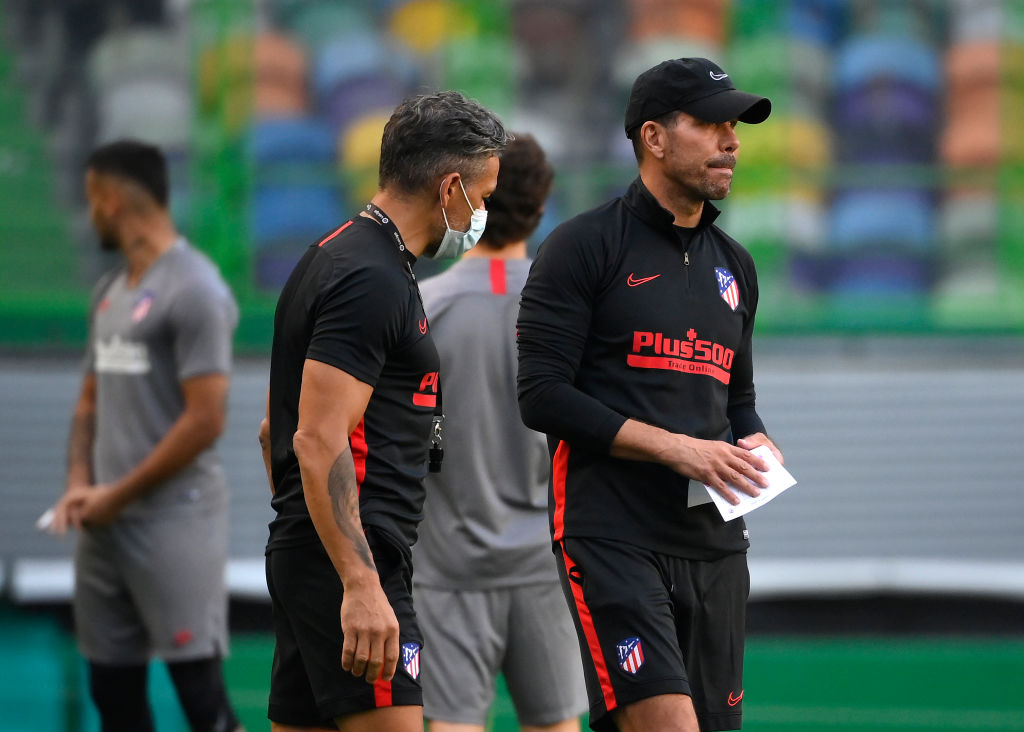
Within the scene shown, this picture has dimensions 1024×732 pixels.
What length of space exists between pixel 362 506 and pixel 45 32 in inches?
232

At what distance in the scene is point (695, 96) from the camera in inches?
123

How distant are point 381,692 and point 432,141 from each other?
3.33 feet

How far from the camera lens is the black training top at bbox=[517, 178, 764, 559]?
308 cm

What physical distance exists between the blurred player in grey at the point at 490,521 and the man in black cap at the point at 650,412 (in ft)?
1.78

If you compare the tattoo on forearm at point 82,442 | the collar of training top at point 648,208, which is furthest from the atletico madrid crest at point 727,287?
the tattoo on forearm at point 82,442

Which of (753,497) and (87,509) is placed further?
(87,509)

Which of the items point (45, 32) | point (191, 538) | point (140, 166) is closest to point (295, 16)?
point (45, 32)

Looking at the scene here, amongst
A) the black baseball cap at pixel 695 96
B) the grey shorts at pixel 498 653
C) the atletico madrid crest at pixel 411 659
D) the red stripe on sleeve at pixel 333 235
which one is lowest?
the grey shorts at pixel 498 653

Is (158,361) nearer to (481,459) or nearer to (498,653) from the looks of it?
(481,459)

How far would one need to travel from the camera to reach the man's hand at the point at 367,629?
2488 mm

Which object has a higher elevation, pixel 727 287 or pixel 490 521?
pixel 727 287

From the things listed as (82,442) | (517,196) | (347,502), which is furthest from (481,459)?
(82,442)

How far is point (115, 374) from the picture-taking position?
439cm

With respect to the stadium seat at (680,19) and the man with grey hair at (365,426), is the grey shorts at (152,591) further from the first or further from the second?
the stadium seat at (680,19)
